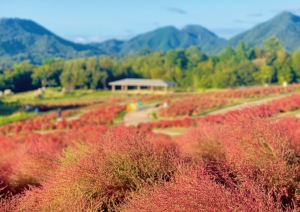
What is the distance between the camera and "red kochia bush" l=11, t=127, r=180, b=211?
4.26m

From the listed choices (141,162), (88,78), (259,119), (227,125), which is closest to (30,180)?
(141,162)

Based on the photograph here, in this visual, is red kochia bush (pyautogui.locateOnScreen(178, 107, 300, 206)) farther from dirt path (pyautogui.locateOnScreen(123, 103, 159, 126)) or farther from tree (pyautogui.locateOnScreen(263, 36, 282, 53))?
tree (pyautogui.locateOnScreen(263, 36, 282, 53))

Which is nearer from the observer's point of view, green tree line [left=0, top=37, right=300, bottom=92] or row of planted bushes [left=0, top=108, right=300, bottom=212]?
row of planted bushes [left=0, top=108, right=300, bottom=212]

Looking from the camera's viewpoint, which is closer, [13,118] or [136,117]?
[136,117]

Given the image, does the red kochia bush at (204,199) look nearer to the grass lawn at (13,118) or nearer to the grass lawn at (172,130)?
the grass lawn at (172,130)

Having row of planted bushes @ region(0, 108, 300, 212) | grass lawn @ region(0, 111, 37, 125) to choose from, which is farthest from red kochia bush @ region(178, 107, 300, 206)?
grass lawn @ region(0, 111, 37, 125)

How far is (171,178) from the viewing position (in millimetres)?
3934

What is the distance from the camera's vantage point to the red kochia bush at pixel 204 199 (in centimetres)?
302

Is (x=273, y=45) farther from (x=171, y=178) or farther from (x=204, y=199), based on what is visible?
(x=204, y=199)

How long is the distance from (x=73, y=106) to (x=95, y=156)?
3028 centimetres

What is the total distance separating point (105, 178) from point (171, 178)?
2.77ft

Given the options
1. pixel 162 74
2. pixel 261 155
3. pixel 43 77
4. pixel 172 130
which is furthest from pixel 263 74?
pixel 261 155

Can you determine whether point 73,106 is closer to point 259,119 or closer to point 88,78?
point 88,78

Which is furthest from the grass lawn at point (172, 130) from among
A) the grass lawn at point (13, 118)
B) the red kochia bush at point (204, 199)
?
the grass lawn at point (13, 118)
